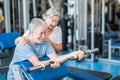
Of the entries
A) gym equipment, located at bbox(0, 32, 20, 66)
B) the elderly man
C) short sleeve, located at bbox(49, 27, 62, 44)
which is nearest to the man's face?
the elderly man

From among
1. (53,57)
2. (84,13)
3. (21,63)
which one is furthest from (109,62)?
(21,63)

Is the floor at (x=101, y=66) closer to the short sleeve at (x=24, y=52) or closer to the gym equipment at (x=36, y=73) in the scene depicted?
the gym equipment at (x=36, y=73)

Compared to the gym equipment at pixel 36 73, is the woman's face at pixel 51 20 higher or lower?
higher

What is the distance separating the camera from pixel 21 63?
1.84 meters

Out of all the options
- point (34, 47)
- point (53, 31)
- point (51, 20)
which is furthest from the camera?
point (53, 31)

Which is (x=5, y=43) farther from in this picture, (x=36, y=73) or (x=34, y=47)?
(x=36, y=73)

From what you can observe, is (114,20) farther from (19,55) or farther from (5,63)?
(19,55)

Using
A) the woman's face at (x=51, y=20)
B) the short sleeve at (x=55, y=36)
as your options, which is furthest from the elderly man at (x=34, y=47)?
the short sleeve at (x=55, y=36)

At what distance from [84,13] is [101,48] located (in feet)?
3.54

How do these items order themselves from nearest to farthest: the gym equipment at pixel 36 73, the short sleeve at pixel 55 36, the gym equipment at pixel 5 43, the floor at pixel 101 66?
the gym equipment at pixel 36 73 → the short sleeve at pixel 55 36 → the gym equipment at pixel 5 43 → the floor at pixel 101 66

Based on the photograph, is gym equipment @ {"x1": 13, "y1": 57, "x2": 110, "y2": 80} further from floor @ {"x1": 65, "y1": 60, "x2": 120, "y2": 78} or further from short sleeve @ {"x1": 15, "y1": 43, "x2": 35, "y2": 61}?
floor @ {"x1": 65, "y1": 60, "x2": 120, "y2": 78}

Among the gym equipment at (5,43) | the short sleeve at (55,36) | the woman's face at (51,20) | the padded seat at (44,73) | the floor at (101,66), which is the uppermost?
the woman's face at (51,20)

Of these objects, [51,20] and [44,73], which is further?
[51,20]

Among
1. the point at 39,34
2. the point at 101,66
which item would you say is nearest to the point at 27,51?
the point at 39,34
